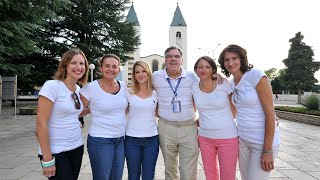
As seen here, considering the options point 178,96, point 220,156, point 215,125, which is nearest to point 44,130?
point 178,96

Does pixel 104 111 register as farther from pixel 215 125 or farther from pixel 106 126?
pixel 215 125

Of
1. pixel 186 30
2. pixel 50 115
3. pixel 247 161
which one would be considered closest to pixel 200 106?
pixel 247 161

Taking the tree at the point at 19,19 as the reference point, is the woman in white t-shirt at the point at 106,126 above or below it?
below

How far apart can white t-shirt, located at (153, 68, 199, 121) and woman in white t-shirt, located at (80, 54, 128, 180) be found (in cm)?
55

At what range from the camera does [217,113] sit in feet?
11.5

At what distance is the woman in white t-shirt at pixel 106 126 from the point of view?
3.42 m

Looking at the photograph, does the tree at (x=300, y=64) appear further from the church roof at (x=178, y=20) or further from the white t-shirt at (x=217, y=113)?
the white t-shirt at (x=217, y=113)

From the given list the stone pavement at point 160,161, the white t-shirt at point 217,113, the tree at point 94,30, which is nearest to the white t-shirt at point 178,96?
the white t-shirt at point 217,113

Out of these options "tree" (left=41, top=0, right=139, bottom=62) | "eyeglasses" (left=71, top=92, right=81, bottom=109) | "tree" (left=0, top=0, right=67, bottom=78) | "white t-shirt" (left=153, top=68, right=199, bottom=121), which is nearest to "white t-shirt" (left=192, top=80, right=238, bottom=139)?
"white t-shirt" (left=153, top=68, right=199, bottom=121)

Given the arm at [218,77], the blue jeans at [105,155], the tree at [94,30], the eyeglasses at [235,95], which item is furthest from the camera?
the tree at [94,30]

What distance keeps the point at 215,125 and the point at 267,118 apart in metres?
0.62

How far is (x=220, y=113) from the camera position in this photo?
3506 millimetres

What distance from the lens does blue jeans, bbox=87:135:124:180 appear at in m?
3.41

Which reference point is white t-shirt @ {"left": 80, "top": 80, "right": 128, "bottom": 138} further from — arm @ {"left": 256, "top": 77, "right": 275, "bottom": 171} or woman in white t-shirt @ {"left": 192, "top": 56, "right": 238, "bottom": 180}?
arm @ {"left": 256, "top": 77, "right": 275, "bottom": 171}
